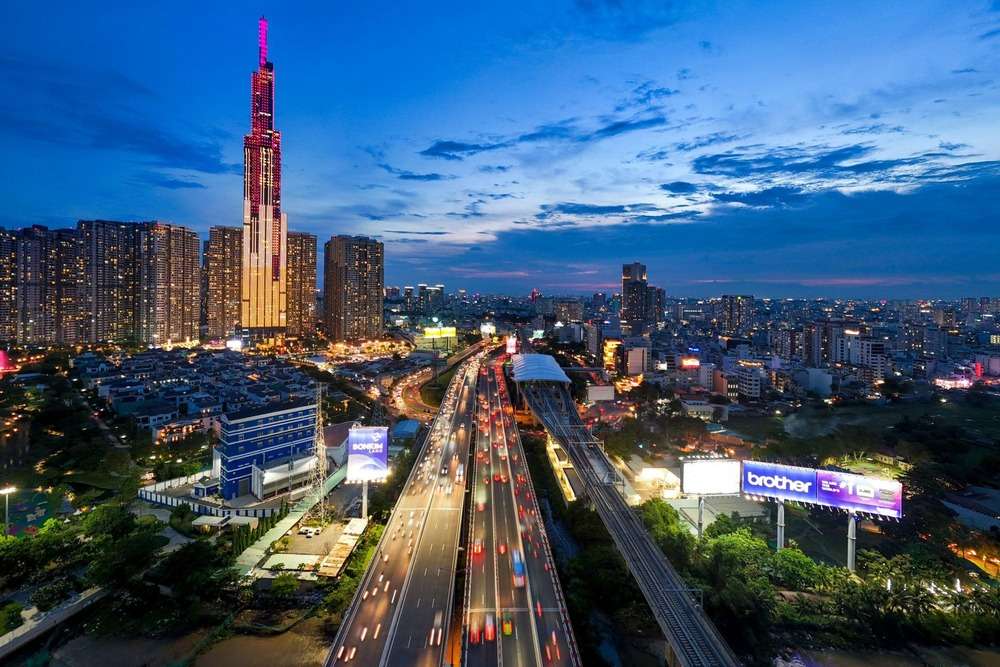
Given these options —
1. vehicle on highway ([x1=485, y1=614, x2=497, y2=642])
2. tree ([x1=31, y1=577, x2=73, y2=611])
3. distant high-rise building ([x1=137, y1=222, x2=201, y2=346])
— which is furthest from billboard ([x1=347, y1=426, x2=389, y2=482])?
distant high-rise building ([x1=137, y1=222, x2=201, y2=346])

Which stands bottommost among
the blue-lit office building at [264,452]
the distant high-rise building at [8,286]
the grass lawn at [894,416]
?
the grass lawn at [894,416]

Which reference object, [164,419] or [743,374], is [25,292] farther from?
[743,374]

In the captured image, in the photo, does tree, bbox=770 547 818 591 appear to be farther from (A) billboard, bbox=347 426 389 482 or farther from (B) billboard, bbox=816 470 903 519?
(A) billboard, bbox=347 426 389 482

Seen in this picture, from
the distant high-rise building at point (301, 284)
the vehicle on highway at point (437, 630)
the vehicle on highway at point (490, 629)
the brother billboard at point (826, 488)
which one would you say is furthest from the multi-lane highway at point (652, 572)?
the distant high-rise building at point (301, 284)

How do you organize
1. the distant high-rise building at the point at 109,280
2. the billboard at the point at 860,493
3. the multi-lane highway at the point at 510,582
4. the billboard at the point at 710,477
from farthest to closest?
the distant high-rise building at the point at 109,280, the billboard at the point at 710,477, the billboard at the point at 860,493, the multi-lane highway at the point at 510,582

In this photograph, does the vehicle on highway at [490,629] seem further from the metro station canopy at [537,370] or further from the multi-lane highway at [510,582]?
the metro station canopy at [537,370]
